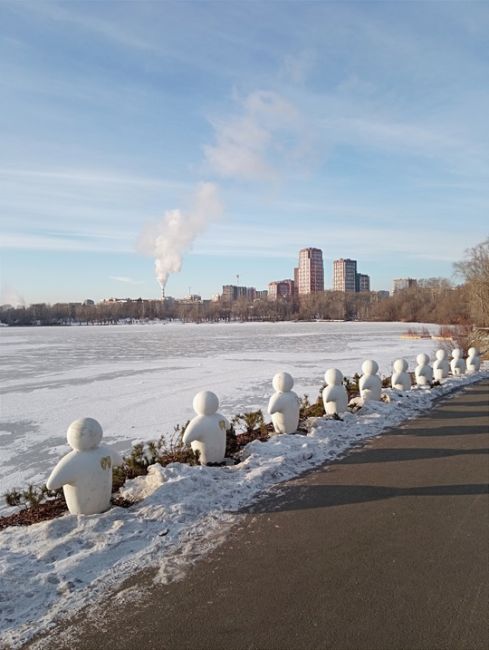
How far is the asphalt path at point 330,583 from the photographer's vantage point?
3066 mm

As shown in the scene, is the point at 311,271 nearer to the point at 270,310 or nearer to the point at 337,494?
the point at 270,310

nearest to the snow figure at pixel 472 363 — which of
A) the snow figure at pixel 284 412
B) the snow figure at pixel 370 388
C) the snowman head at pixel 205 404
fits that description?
the snow figure at pixel 370 388

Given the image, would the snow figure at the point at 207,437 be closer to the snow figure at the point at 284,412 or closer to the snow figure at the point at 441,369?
the snow figure at the point at 284,412

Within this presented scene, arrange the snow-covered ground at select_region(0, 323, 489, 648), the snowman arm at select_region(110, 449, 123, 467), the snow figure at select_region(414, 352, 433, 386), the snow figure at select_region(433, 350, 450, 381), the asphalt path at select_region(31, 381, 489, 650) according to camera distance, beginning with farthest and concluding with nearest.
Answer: the snow figure at select_region(433, 350, 450, 381)
the snow figure at select_region(414, 352, 433, 386)
the snowman arm at select_region(110, 449, 123, 467)
the snow-covered ground at select_region(0, 323, 489, 648)
the asphalt path at select_region(31, 381, 489, 650)

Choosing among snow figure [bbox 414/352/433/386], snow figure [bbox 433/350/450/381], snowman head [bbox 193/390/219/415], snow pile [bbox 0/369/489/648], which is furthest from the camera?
snow figure [bbox 433/350/450/381]

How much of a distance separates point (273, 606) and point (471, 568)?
5.50 ft

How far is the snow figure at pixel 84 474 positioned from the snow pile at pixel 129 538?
17 cm

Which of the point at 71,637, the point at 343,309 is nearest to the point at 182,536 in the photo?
the point at 71,637

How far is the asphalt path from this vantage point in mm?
3066

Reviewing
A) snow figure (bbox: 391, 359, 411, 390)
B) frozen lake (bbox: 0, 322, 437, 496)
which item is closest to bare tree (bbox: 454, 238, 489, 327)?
frozen lake (bbox: 0, 322, 437, 496)

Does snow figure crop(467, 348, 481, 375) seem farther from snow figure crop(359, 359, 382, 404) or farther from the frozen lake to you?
snow figure crop(359, 359, 382, 404)

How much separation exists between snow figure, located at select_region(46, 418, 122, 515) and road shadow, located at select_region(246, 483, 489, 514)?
4.77 ft

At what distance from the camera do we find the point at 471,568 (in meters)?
3.87

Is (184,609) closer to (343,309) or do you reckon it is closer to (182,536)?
(182,536)
